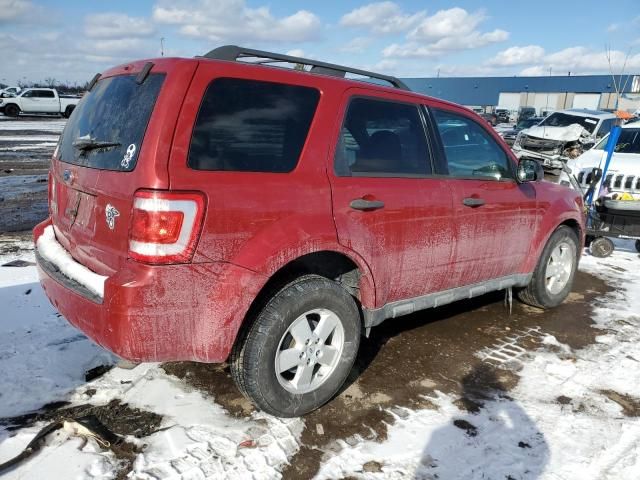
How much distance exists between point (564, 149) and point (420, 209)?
40.4 ft

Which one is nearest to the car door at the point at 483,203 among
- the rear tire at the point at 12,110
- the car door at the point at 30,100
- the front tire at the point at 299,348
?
the front tire at the point at 299,348

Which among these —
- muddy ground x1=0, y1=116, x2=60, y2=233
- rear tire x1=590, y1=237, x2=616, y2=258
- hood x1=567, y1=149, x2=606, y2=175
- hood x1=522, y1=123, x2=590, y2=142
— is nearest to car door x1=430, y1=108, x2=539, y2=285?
rear tire x1=590, y1=237, x2=616, y2=258

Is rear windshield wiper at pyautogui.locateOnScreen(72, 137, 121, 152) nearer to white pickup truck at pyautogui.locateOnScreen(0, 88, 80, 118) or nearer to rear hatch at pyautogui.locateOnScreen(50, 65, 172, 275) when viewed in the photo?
rear hatch at pyautogui.locateOnScreen(50, 65, 172, 275)

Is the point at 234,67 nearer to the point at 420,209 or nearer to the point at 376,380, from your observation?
the point at 420,209

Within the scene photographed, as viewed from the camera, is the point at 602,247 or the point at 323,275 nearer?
the point at 323,275

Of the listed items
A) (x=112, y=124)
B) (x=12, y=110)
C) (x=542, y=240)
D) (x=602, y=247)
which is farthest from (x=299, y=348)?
(x=12, y=110)

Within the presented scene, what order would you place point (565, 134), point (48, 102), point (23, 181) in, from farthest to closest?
point (48, 102), point (565, 134), point (23, 181)

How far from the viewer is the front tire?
272cm

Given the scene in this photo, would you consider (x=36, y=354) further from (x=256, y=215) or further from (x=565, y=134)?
(x=565, y=134)

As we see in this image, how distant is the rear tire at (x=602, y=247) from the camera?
22.0ft

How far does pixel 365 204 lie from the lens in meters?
3.04

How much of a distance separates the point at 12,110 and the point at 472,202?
3734cm

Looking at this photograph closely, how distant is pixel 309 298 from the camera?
2.83 m

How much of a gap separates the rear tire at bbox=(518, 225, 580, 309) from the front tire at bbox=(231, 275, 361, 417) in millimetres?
2426
